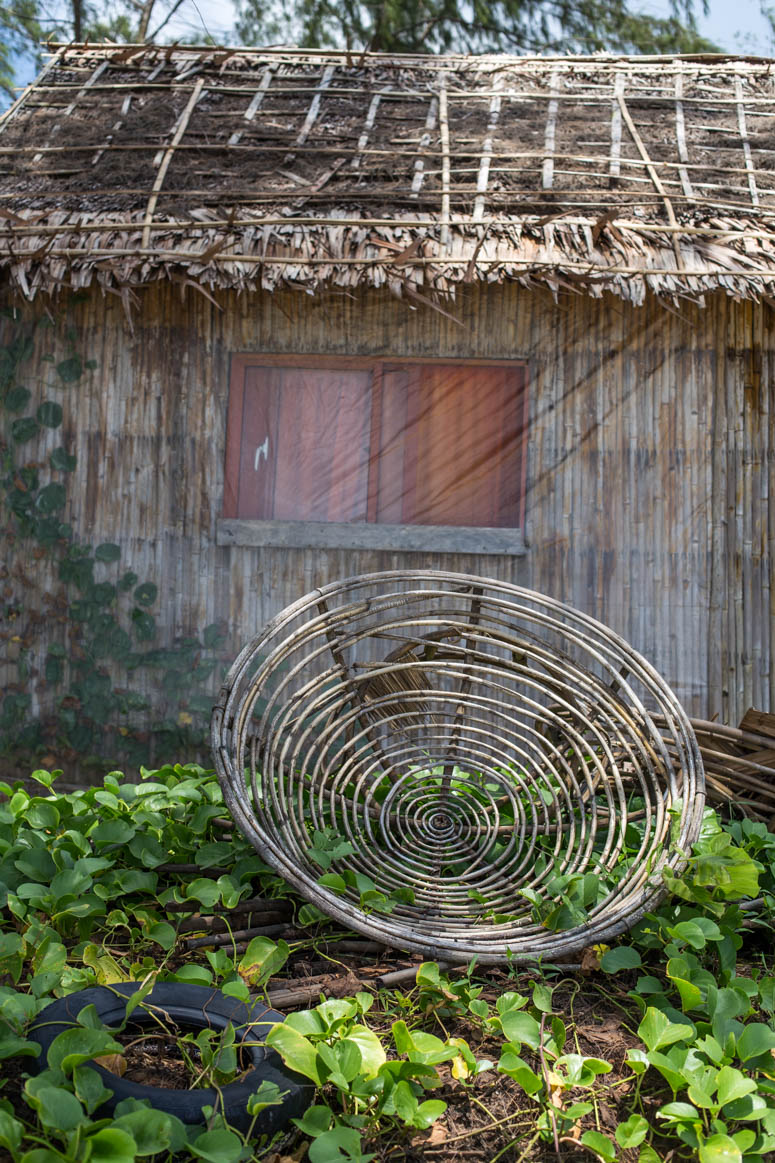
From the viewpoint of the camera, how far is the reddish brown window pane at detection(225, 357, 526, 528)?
4.54 m

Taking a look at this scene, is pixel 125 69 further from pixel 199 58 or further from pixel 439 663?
pixel 439 663

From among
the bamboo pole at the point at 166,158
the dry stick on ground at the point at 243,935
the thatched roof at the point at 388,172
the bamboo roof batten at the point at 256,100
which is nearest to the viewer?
the dry stick on ground at the point at 243,935

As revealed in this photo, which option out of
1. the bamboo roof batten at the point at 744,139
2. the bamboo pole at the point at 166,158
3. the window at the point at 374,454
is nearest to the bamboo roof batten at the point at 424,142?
the window at the point at 374,454

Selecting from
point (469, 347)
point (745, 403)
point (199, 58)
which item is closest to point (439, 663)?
point (469, 347)

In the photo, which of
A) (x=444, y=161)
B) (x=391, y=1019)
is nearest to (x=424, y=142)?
(x=444, y=161)

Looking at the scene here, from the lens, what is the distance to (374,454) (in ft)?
15.1

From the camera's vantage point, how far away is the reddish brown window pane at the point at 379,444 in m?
4.54

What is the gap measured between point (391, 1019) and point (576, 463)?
3.07 meters

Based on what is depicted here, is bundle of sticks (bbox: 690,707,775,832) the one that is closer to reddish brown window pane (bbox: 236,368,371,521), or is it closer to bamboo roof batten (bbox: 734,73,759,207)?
reddish brown window pane (bbox: 236,368,371,521)

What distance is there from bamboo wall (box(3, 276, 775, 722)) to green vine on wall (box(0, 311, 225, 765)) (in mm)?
149

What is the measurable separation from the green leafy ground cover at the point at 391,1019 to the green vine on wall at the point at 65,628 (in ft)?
6.10

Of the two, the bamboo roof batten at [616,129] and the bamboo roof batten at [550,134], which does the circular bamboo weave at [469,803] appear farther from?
the bamboo roof batten at [616,129]

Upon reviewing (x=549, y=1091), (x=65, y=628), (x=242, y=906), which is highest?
(x=65, y=628)

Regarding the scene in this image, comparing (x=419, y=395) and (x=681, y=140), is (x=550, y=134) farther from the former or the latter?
(x=419, y=395)
